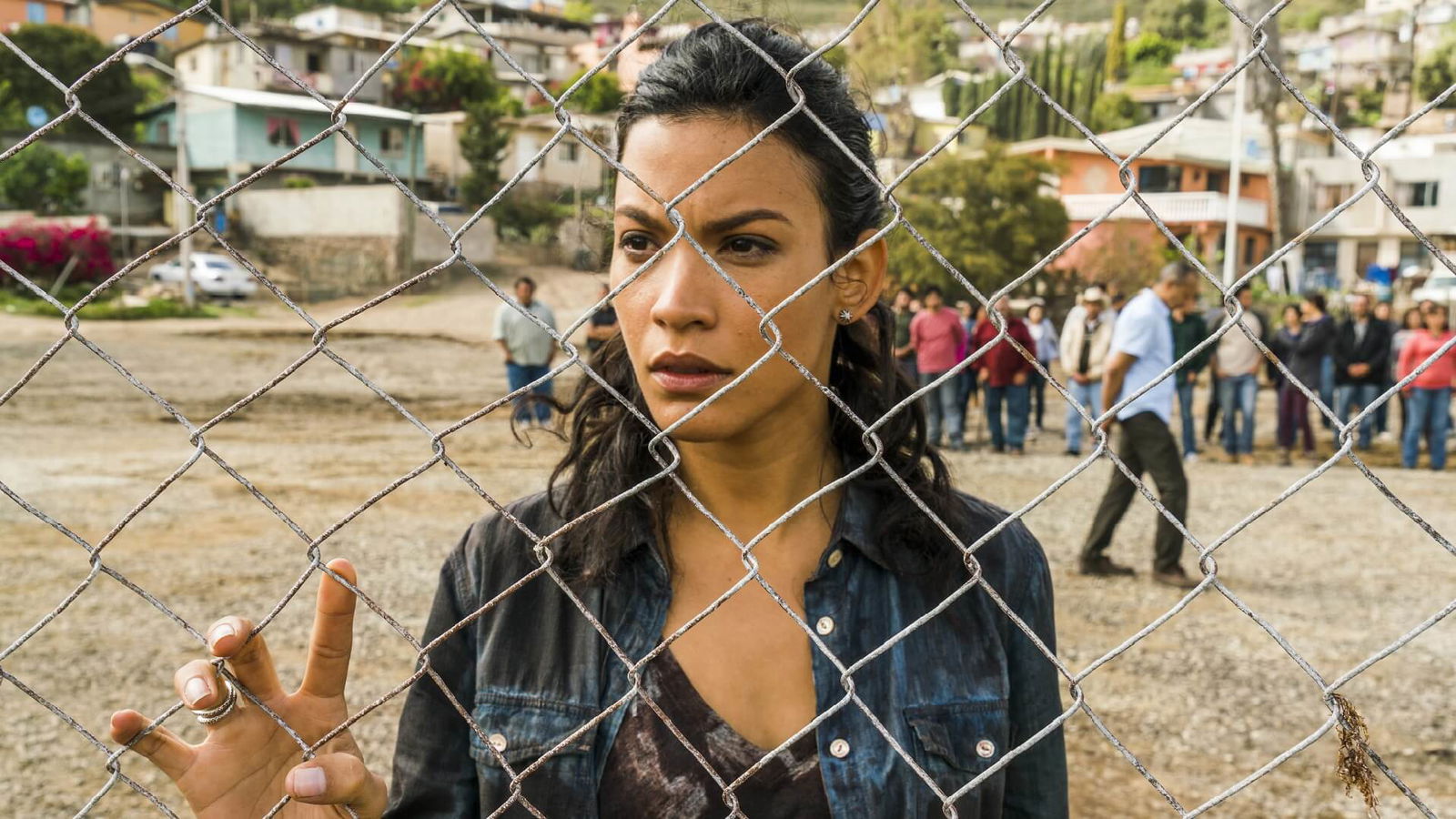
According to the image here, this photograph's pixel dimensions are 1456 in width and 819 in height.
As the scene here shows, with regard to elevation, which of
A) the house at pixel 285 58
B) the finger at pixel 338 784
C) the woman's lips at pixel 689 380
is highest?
the woman's lips at pixel 689 380

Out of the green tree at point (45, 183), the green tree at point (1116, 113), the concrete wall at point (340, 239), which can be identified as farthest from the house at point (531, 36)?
the green tree at point (1116, 113)

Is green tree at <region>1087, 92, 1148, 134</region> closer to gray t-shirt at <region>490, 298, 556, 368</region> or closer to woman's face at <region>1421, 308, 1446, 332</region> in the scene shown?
woman's face at <region>1421, 308, 1446, 332</region>

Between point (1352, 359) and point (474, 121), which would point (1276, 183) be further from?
point (474, 121)

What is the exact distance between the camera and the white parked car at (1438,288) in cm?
2764

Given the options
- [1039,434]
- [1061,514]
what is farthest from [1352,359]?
[1061,514]

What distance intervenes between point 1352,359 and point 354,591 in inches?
521

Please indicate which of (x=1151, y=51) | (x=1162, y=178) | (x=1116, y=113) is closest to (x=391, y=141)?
(x=1162, y=178)

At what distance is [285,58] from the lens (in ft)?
179

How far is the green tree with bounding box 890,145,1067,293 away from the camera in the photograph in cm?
2784

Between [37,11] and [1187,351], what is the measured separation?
3254 inches

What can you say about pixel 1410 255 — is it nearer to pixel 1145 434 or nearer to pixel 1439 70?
pixel 1439 70

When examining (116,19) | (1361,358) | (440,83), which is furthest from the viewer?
(116,19)

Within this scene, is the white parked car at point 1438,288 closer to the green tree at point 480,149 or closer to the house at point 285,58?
the green tree at point 480,149

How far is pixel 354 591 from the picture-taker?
4.69 feet
